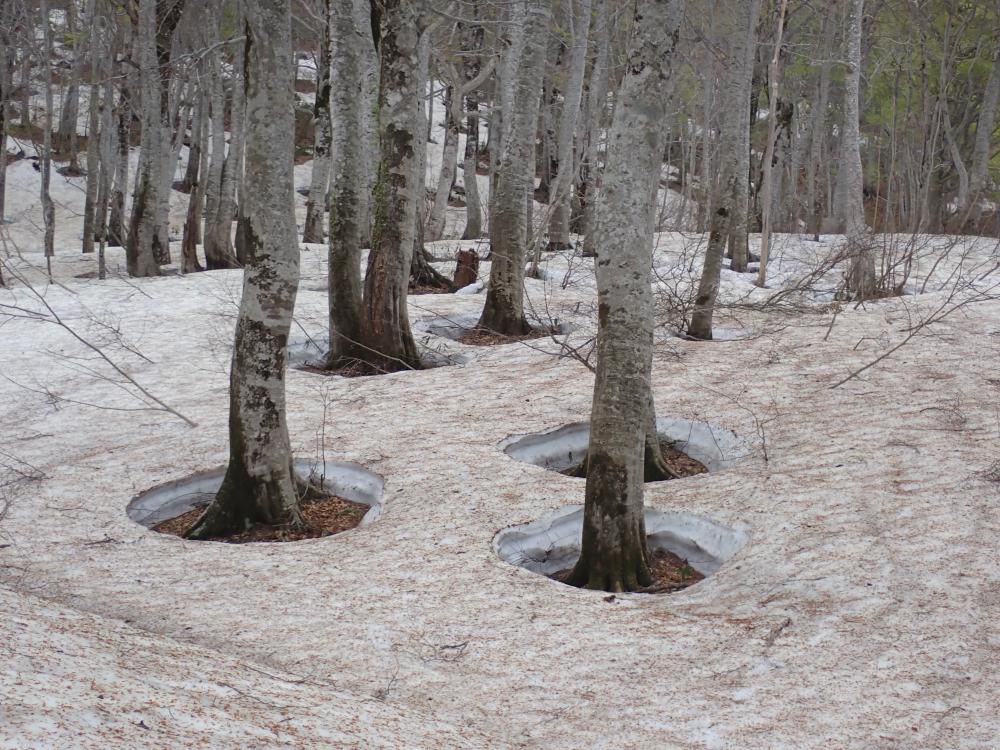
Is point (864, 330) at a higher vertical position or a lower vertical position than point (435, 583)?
higher

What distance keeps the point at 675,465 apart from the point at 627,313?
8.14 ft

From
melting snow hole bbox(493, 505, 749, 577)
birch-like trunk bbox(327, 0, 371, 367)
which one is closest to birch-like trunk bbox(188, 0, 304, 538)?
melting snow hole bbox(493, 505, 749, 577)

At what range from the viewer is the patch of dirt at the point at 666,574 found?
471 centimetres

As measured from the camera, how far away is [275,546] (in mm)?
5246

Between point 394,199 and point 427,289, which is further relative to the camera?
point 427,289

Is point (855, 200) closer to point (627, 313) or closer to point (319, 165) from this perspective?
point (627, 313)

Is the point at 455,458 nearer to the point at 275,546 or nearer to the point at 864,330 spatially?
the point at 275,546

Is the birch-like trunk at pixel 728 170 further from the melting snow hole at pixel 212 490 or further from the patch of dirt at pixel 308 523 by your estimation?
the patch of dirt at pixel 308 523

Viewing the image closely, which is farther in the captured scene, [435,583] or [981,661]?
[435,583]

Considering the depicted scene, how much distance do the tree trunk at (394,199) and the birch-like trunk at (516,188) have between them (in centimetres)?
126

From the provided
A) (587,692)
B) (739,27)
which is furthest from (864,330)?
(587,692)


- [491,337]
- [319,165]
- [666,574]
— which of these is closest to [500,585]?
[666,574]

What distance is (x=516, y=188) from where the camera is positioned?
1016 cm

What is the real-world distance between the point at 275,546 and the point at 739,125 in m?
6.69
